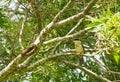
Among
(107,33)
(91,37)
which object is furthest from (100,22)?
(91,37)

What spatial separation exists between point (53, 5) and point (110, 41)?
2.78 meters

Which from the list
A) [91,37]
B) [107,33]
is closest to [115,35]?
[107,33]

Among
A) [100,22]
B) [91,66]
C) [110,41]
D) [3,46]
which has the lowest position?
[91,66]

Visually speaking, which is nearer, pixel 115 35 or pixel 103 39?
pixel 115 35

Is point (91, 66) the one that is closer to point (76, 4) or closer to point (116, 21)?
point (76, 4)

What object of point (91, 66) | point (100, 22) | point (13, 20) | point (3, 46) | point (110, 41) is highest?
point (100, 22)

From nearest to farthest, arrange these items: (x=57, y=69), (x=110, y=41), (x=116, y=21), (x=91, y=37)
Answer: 1. (x=116, y=21)
2. (x=110, y=41)
3. (x=91, y=37)
4. (x=57, y=69)

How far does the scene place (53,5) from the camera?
543 cm

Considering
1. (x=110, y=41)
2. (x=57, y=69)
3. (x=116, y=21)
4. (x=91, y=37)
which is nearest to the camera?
(x=116, y=21)

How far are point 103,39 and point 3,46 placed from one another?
298 centimetres

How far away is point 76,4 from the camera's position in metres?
5.22

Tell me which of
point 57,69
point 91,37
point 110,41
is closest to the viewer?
point 110,41

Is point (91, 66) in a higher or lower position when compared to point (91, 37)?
lower

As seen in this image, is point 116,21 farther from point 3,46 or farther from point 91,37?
point 3,46
